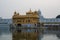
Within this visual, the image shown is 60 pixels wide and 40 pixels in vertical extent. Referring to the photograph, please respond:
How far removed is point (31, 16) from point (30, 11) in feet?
8.50

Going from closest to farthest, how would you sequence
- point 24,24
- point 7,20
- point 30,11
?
point 24,24 < point 30,11 < point 7,20

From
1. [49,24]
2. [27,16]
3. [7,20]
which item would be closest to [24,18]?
[27,16]

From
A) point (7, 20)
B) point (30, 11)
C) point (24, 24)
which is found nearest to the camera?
point (24, 24)

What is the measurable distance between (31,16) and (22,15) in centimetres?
195

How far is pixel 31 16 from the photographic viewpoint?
47531mm

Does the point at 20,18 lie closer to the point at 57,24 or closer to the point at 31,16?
the point at 31,16

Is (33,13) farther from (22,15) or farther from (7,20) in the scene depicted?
(7,20)

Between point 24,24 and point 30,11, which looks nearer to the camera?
point 24,24

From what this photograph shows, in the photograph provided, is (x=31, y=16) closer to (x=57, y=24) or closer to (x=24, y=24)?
(x=24, y=24)

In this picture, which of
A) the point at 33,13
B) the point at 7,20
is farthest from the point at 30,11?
the point at 7,20

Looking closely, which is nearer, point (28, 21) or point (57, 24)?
point (28, 21)

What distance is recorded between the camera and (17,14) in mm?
48562

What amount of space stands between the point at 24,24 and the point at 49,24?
658cm

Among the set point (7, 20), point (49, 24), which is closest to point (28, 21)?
point (49, 24)
